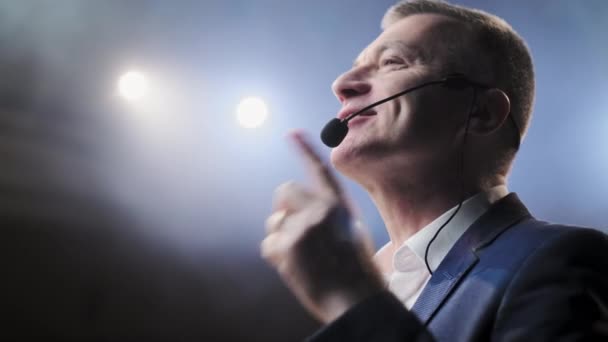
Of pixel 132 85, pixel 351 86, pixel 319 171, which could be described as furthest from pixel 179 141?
pixel 319 171

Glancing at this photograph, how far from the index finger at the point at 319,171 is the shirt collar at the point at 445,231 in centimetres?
28

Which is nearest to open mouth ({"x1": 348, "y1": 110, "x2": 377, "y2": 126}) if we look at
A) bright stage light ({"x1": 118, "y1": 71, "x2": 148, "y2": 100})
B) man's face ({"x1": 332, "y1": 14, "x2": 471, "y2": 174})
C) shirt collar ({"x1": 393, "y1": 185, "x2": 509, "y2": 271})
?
man's face ({"x1": 332, "y1": 14, "x2": 471, "y2": 174})

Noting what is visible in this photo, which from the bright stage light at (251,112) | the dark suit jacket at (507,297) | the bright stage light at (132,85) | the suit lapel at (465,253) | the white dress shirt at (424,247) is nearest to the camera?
the dark suit jacket at (507,297)

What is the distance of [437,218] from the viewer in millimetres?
889

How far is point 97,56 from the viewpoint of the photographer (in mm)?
2717

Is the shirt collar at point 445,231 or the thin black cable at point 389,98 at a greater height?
the thin black cable at point 389,98

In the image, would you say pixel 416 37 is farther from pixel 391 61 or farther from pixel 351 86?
pixel 351 86

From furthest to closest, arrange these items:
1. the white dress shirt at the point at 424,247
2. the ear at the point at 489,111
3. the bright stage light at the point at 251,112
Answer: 1. the bright stage light at the point at 251,112
2. the ear at the point at 489,111
3. the white dress shirt at the point at 424,247

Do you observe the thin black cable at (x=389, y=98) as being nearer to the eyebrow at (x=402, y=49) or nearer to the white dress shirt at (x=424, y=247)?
the eyebrow at (x=402, y=49)

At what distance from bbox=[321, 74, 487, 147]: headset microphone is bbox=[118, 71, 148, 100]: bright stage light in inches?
89.2

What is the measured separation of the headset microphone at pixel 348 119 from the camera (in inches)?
35.1

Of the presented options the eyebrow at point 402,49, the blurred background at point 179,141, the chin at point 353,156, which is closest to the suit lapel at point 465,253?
the chin at point 353,156

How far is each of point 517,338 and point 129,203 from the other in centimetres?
313

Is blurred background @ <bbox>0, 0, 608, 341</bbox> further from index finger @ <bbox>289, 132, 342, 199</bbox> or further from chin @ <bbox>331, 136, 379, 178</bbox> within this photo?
index finger @ <bbox>289, 132, 342, 199</bbox>
